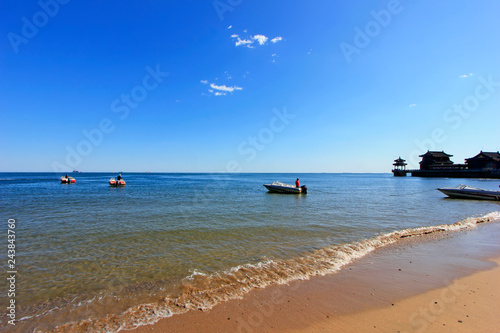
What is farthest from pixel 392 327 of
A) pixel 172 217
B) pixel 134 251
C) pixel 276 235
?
pixel 172 217

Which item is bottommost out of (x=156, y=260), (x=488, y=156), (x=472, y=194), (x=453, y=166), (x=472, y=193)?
(x=156, y=260)

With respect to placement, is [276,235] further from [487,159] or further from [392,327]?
[487,159]

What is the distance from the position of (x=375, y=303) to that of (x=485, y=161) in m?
114

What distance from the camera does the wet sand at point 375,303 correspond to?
14.4 ft

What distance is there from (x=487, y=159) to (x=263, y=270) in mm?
114106

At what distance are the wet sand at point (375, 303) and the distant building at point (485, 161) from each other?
4222 inches

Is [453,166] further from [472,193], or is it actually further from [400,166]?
[472,193]

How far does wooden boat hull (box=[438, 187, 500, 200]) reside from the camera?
26.5m

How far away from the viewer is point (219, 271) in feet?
23.4

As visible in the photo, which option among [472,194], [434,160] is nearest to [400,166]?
[434,160]

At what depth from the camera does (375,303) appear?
5164 mm

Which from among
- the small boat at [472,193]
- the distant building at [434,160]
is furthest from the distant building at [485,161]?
the small boat at [472,193]

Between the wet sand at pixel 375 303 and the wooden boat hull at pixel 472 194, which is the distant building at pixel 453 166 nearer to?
the wooden boat hull at pixel 472 194

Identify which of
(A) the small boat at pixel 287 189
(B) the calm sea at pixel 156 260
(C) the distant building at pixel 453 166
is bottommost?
(B) the calm sea at pixel 156 260
